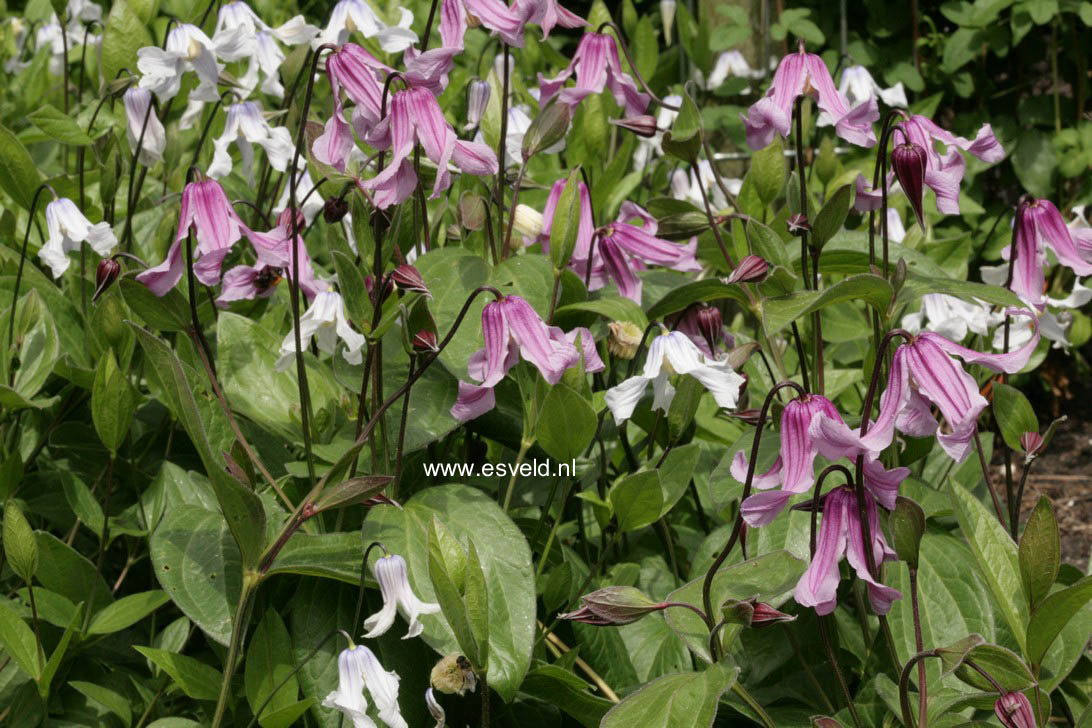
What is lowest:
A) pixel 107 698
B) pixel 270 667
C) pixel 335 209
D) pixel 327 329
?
pixel 107 698

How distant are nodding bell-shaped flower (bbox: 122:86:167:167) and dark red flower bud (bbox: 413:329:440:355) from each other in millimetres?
707

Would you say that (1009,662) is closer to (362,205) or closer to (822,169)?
(362,205)

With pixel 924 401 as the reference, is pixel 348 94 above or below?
above

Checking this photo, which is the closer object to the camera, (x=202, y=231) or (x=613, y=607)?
(x=613, y=607)

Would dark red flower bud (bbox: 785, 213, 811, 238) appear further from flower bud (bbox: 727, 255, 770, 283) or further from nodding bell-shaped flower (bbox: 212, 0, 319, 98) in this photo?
nodding bell-shaped flower (bbox: 212, 0, 319, 98)

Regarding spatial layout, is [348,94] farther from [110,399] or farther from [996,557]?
[996,557]

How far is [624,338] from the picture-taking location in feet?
5.01

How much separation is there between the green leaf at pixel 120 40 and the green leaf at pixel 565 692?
1.13 meters

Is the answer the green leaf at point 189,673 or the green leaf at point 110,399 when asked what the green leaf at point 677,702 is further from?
the green leaf at point 110,399

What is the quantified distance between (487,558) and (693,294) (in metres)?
0.39

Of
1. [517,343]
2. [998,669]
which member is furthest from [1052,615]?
[517,343]

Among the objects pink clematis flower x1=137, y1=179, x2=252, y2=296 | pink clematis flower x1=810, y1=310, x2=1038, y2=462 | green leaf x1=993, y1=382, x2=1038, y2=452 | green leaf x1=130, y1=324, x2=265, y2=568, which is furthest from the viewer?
green leaf x1=993, y1=382, x2=1038, y2=452

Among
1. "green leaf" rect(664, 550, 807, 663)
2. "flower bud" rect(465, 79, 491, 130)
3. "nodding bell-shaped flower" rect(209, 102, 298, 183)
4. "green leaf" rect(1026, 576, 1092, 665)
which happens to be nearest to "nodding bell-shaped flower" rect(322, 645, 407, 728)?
"green leaf" rect(664, 550, 807, 663)

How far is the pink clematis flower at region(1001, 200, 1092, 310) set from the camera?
1349mm
